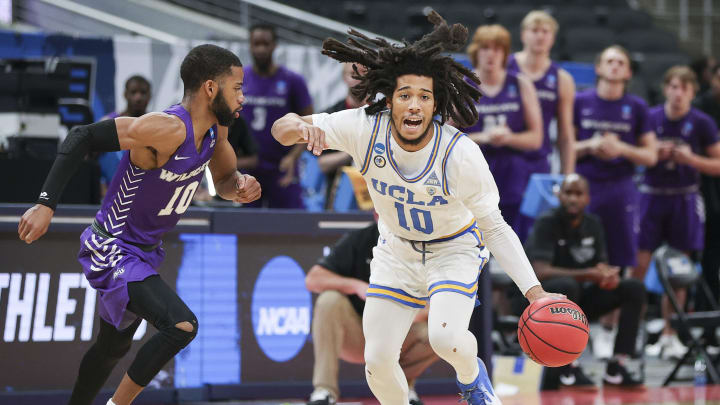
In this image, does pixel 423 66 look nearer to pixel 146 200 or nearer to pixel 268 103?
pixel 146 200

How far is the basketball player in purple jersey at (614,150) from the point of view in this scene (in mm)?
7754

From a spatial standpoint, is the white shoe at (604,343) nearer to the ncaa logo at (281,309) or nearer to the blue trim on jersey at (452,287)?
the ncaa logo at (281,309)

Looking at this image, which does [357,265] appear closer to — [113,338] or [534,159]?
[113,338]

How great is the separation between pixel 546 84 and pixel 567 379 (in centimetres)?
245

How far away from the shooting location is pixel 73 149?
414 centimetres

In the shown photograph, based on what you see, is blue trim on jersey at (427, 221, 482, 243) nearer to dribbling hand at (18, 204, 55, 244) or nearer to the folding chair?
dribbling hand at (18, 204, 55, 244)

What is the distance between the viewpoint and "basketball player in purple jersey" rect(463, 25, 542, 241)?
7.25 metres

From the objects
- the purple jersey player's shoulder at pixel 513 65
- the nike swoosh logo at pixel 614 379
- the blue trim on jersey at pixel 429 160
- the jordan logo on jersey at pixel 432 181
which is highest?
the purple jersey player's shoulder at pixel 513 65

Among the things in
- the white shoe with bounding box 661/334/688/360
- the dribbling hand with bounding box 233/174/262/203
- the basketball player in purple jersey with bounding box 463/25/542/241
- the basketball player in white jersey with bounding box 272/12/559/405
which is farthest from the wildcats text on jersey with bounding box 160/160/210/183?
the white shoe with bounding box 661/334/688/360

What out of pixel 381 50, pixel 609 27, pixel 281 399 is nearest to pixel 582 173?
pixel 281 399

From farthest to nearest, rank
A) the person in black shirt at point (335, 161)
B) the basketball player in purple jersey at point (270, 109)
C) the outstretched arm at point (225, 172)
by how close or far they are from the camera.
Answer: the basketball player in purple jersey at point (270, 109)
the person in black shirt at point (335, 161)
the outstretched arm at point (225, 172)

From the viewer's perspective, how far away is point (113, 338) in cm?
455

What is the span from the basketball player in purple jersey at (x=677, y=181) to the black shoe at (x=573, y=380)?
1699 mm

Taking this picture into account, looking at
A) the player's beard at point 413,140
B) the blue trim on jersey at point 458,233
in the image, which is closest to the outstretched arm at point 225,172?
the player's beard at point 413,140
